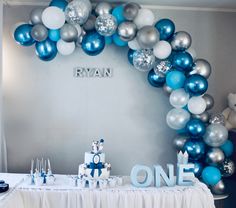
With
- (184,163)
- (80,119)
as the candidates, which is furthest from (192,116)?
(80,119)

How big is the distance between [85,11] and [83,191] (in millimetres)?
1530

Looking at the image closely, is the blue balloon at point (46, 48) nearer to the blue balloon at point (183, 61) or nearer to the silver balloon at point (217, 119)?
the blue balloon at point (183, 61)

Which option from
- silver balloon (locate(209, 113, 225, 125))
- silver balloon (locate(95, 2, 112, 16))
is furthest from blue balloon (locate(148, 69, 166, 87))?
silver balloon (locate(95, 2, 112, 16))

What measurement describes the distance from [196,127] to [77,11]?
1.49m

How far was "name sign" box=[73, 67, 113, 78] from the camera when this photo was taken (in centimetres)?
368

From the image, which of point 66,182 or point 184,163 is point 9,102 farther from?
point 184,163

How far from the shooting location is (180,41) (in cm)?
320

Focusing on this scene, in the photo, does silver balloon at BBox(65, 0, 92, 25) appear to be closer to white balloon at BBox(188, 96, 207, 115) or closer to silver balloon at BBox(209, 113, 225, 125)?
white balloon at BBox(188, 96, 207, 115)

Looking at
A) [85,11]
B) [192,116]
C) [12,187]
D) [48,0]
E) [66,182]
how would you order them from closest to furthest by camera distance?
1. [12,187]
2. [66,182]
3. [85,11]
4. [192,116]
5. [48,0]

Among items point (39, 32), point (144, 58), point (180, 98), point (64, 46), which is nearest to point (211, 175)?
point (180, 98)

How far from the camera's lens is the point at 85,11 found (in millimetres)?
3029

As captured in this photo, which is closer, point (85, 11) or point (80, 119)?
point (85, 11)

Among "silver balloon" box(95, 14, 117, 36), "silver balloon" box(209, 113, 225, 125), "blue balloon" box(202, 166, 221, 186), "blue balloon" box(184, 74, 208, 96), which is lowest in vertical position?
"blue balloon" box(202, 166, 221, 186)

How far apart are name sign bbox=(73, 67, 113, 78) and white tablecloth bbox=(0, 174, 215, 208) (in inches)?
55.2
